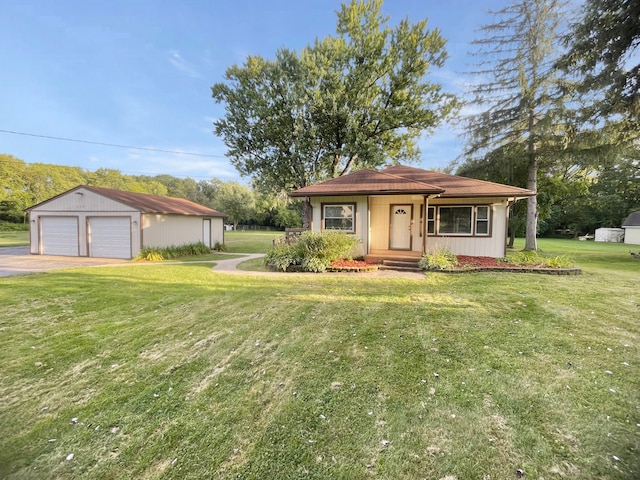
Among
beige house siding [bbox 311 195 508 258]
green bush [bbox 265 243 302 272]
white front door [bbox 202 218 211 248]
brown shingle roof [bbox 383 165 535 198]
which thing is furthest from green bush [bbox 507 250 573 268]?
white front door [bbox 202 218 211 248]

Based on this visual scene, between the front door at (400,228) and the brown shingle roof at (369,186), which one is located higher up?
the brown shingle roof at (369,186)

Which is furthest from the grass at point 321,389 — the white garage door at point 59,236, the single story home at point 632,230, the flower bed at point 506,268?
the single story home at point 632,230

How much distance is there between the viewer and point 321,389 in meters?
2.78

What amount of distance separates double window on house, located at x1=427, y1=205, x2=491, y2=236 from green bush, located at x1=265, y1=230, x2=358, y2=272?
414cm

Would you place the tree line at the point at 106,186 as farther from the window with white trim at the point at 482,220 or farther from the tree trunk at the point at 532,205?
the tree trunk at the point at 532,205

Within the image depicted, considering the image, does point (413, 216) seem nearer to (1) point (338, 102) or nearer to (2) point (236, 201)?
(1) point (338, 102)

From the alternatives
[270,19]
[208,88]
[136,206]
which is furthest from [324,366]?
[208,88]

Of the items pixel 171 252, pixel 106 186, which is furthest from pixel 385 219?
pixel 106 186

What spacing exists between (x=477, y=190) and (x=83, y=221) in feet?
61.1

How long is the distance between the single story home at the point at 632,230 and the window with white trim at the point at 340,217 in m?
32.5

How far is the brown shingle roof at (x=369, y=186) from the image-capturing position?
31.5ft

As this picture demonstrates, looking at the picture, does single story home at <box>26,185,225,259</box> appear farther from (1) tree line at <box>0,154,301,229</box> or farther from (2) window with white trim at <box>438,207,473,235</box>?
(2) window with white trim at <box>438,207,473,235</box>

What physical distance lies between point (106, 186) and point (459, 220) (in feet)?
208

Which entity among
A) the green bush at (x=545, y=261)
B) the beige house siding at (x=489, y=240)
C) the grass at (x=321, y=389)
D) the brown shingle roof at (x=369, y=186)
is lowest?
the grass at (x=321, y=389)
